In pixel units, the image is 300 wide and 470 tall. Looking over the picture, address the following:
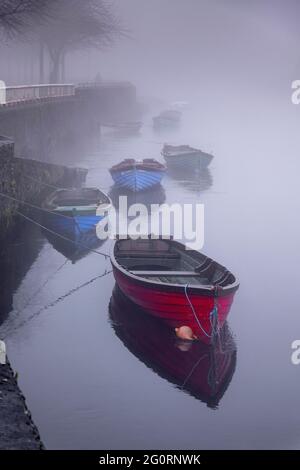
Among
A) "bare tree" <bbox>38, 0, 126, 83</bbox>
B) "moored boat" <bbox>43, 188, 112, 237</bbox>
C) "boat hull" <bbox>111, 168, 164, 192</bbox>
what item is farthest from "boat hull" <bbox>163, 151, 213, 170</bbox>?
"moored boat" <bbox>43, 188, 112, 237</bbox>

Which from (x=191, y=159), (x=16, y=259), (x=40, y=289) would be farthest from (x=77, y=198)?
(x=191, y=159)

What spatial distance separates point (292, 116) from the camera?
11362 centimetres

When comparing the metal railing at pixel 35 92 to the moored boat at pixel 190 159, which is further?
the moored boat at pixel 190 159

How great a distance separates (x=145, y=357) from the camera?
55.6 ft

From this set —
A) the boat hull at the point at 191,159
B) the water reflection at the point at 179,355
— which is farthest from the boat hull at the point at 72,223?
the boat hull at the point at 191,159

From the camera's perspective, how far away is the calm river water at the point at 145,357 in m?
13.4

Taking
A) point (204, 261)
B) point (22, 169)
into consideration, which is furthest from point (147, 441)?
point (22, 169)

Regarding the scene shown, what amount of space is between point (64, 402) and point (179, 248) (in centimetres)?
803

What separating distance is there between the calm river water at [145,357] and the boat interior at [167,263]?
128 centimetres

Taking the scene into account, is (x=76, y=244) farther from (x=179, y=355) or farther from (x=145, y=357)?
(x=179, y=355)

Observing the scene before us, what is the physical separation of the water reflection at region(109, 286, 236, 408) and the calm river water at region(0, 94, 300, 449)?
1.5 inches

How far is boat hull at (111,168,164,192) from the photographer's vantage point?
3978 centimetres

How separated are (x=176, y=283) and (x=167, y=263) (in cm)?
234

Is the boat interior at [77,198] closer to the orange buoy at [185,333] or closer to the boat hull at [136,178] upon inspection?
the boat hull at [136,178]
